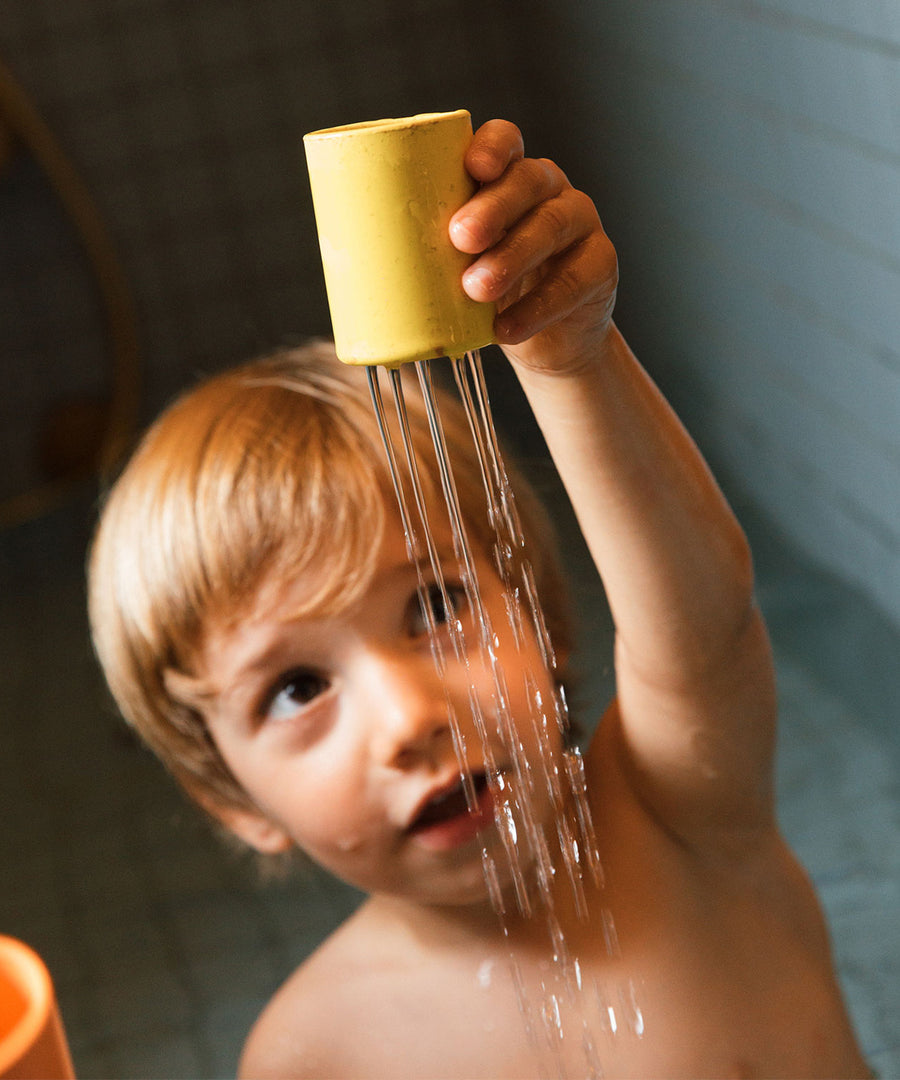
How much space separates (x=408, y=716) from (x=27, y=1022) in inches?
8.8

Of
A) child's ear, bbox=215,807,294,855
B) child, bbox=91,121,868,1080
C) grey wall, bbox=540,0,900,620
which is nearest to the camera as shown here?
child, bbox=91,121,868,1080

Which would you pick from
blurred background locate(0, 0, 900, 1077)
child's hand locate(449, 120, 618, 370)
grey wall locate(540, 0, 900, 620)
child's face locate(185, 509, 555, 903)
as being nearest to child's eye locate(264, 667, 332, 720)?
child's face locate(185, 509, 555, 903)

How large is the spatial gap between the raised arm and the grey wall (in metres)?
0.75

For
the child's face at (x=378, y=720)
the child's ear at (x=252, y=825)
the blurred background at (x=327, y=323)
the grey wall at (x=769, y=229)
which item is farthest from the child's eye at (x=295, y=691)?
the grey wall at (x=769, y=229)

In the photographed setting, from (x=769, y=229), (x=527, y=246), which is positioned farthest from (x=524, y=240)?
(x=769, y=229)

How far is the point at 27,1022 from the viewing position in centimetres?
54

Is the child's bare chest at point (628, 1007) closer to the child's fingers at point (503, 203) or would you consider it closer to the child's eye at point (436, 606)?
the child's eye at point (436, 606)

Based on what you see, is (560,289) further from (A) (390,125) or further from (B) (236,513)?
(B) (236,513)

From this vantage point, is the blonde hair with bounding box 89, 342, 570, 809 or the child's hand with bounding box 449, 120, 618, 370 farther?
the blonde hair with bounding box 89, 342, 570, 809

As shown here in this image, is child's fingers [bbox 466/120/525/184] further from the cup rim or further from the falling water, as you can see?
the falling water

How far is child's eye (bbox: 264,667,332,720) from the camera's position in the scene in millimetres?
689

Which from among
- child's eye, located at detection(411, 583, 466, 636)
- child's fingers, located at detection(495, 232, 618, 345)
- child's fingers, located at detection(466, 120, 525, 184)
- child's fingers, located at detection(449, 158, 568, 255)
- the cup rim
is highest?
the cup rim

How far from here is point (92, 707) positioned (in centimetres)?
195

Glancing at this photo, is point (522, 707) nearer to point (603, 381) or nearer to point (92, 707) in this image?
point (603, 381)
